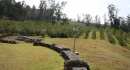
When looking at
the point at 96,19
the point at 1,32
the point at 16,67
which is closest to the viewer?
the point at 16,67

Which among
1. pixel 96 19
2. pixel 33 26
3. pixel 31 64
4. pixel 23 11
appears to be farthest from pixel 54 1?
pixel 31 64

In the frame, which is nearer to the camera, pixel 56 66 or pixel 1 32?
pixel 56 66

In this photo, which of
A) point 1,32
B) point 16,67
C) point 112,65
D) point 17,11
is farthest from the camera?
point 17,11

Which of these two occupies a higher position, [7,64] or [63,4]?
[63,4]

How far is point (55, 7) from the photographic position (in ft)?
251

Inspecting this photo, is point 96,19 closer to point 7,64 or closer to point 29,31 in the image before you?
point 29,31

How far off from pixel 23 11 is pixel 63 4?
17.2 metres

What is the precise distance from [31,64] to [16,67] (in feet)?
3.95

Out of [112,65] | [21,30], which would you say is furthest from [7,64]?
[21,30]

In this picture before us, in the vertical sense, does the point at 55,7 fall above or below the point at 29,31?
above

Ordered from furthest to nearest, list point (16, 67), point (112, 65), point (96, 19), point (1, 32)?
1. point (96, 19)
2. point (1, 32)
3. point (112, 65)
4. point (16, 67)

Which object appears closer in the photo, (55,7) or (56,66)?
(56,66)

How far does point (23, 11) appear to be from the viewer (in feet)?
249

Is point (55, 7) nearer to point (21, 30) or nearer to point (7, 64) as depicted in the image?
point (21, 30)
